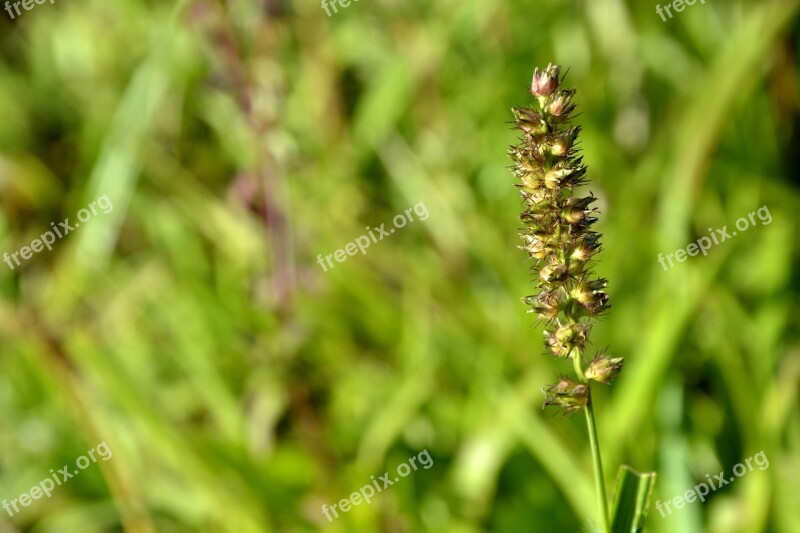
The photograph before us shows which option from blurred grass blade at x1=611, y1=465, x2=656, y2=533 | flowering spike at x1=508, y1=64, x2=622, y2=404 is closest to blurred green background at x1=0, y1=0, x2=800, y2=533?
blurred grass blade at x1=611, y1=465, x2=656, y2=533

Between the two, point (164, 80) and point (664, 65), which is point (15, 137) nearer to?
point (164, 80)

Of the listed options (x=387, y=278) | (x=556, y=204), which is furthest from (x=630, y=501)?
(x=387, y=278)

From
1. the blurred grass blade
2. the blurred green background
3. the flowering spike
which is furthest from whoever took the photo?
the blurred green background

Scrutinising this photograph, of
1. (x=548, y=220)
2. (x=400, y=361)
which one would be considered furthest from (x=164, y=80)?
(x=548, y=220)

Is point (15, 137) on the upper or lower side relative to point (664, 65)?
upper

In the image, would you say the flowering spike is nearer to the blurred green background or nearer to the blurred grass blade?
the blurred grass blade

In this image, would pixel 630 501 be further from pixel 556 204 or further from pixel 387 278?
pixel 387 278
